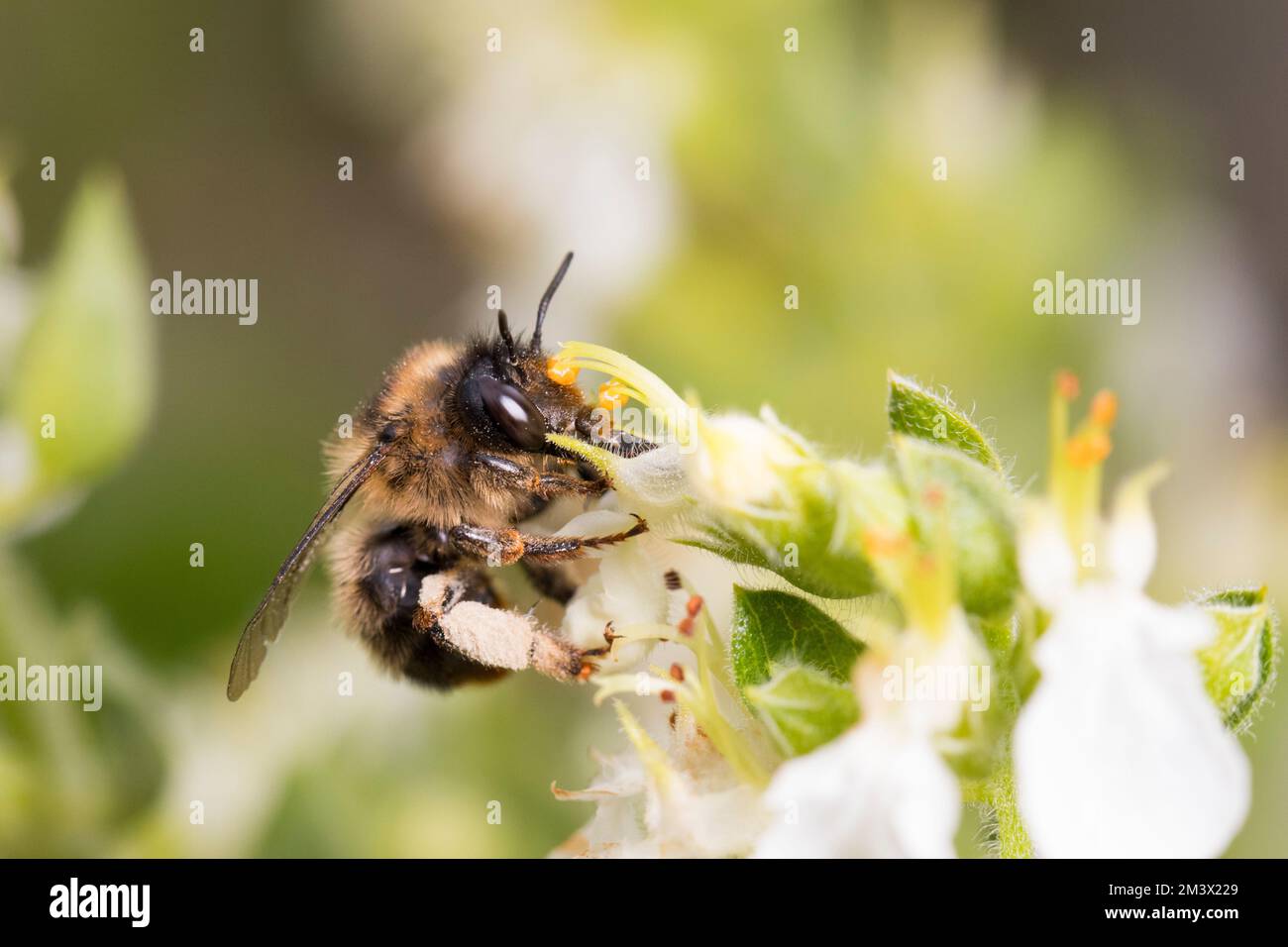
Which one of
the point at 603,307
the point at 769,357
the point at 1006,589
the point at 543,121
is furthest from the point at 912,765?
the point at 543,121

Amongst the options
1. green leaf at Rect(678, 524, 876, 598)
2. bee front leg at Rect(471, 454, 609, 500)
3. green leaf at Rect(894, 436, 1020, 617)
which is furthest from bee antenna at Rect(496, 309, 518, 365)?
green leaf at Rect(894, 436, 1020, 617)

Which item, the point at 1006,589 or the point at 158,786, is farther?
the point at 158,786

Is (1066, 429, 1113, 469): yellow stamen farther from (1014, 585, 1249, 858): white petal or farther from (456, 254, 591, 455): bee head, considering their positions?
(456, 254, 591, 455): bee head

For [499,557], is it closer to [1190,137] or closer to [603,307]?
[603,307]

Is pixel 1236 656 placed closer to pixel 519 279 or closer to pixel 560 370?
pixel 560 370

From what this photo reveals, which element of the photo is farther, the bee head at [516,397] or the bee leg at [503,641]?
the bee head at [516,397]

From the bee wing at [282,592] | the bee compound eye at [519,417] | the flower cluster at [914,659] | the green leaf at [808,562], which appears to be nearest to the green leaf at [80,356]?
the bee wing at [282,592]

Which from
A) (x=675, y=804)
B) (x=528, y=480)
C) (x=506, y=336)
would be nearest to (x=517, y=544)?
(x=528, y=480)

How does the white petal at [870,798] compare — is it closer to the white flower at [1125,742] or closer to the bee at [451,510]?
the white flower at [1125,742]
